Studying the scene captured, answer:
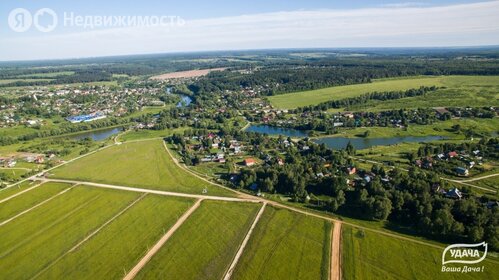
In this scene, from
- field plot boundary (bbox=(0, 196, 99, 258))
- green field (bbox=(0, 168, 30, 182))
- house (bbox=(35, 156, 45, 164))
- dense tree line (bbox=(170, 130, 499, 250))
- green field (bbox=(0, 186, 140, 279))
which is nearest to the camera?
dense tree line (bbox=(170, 130, 499, 250))

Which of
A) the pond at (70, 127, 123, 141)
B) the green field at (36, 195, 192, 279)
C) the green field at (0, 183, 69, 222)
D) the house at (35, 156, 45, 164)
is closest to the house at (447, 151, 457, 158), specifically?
the green field at (36, 195, 192, 279)

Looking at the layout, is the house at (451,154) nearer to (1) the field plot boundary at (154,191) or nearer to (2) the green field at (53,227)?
(1) the field plot boundary at (154,191)

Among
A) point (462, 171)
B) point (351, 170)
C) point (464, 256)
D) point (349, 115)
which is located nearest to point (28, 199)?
point (351, 170)

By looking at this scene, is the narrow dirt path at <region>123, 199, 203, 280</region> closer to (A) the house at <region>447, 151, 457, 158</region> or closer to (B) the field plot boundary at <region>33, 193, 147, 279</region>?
(B) the field plot boundary at <region>33, 193, 147, 279</region>

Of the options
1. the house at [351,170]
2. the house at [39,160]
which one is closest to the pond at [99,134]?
the house at [39,160]

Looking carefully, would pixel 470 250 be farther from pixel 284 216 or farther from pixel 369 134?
pixel 369 134

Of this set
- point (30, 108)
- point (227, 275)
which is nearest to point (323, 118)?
point (227, 275)
